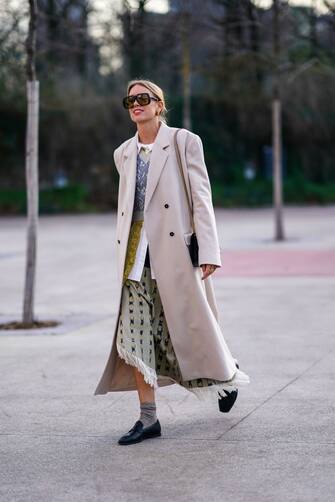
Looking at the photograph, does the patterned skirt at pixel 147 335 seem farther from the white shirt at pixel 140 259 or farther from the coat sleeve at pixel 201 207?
the coat sleeve at pixel 201 207

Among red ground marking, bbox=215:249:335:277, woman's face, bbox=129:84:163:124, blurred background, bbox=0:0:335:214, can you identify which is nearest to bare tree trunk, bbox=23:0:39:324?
woman's face, bbox=129:84:163:124

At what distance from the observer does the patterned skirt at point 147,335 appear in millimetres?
6289

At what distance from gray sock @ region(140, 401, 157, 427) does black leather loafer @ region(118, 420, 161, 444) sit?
0.07ft

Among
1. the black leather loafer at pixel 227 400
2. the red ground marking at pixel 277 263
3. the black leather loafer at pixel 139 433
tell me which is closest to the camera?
the black leather loafer at pixel 139 433

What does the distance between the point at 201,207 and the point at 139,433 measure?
124 cm

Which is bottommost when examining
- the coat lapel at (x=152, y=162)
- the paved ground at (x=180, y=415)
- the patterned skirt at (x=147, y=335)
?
the paved ground at (x=180, y=415)

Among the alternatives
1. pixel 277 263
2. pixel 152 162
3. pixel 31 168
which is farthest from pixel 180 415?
pixel 277 263

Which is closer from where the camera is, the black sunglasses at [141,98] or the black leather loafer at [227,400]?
the black sunglasses at [141,98]

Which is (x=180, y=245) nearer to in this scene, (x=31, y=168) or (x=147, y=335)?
(x=147, y=335)

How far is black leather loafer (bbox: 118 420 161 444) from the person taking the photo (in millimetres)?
6223

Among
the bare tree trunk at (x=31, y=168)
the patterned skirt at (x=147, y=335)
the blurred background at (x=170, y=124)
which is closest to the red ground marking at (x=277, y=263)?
the bare tree trunk at (x=31, y=168)

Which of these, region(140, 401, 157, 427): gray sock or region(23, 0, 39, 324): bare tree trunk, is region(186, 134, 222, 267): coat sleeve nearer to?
region(140, 401, 157, 427): gray sock

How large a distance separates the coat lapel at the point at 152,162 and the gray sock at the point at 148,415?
3.48ft

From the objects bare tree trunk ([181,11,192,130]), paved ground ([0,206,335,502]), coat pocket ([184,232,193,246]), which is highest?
bare tree trunk ([181,11,192,130])
